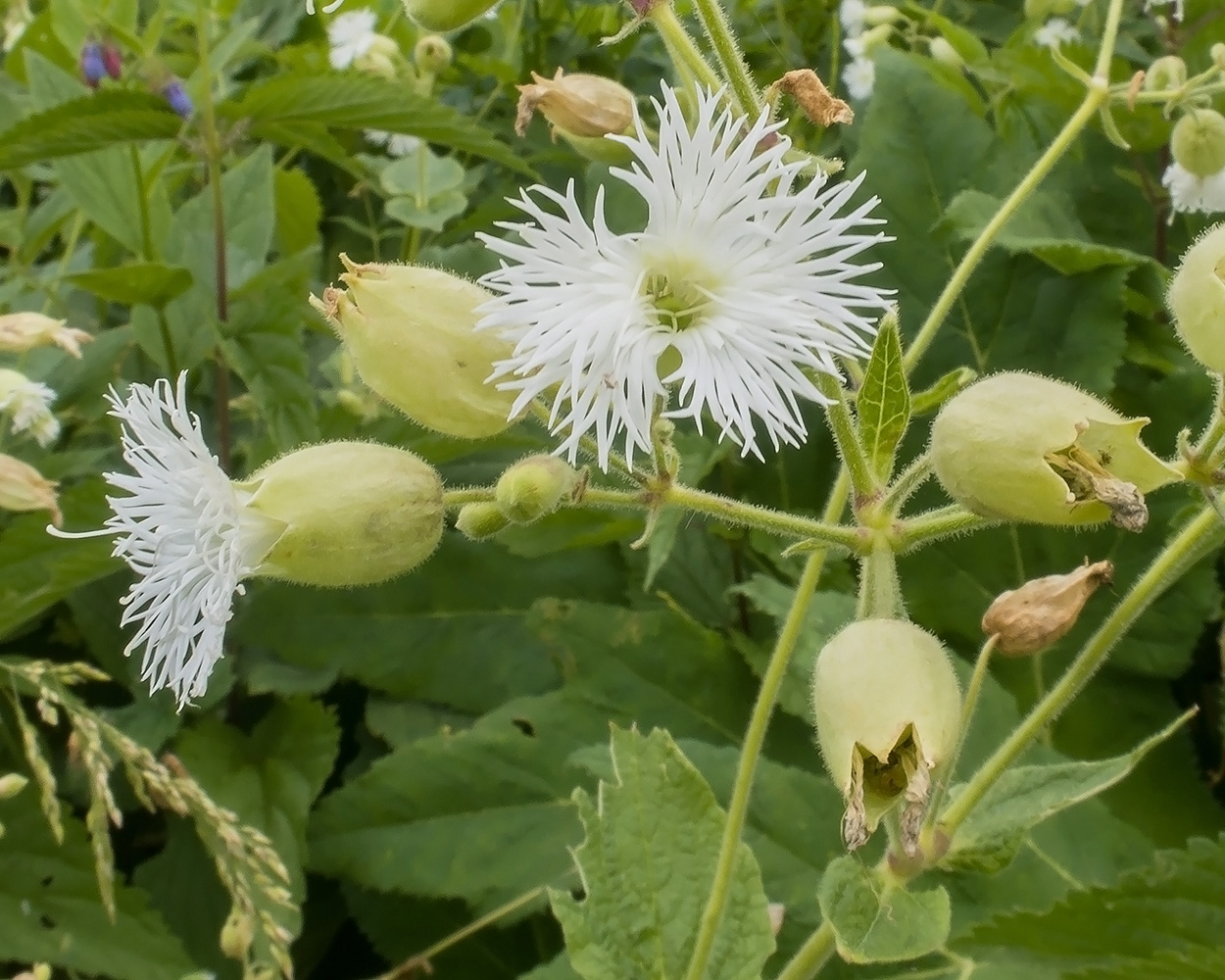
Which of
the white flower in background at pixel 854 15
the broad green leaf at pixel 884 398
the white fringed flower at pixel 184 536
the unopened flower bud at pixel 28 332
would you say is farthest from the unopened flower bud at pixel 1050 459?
the white flower in background at pixel 854 15

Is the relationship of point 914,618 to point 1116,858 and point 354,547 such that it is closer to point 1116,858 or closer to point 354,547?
point 1116,858

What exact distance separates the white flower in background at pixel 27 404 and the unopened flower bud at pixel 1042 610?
0.64 meters

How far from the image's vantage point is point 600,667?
89 centimetres

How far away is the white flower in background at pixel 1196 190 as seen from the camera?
82 centimetres

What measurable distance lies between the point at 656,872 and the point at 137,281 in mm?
565

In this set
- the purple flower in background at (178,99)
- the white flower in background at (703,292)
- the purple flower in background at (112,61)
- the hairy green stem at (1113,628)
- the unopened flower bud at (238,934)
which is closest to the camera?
the white flower in background at (703,292)

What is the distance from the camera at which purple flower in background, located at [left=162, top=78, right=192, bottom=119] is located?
2.94 ft

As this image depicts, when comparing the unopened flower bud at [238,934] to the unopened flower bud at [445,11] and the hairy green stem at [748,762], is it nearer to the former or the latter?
the hairy green stem at [748,762]

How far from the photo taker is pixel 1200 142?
0.79 meters

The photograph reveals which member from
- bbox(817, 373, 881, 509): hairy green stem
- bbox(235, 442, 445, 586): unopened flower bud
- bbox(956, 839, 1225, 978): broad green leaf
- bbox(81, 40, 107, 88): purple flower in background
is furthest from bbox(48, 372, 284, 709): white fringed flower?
bbox(81, 40, 107, 88): purple flower in background

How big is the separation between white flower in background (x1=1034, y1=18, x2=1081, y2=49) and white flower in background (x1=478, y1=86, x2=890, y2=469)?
827mm

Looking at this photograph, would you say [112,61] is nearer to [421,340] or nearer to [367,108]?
[367,108]

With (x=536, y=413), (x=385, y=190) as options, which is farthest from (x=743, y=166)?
(x=385, y=190)

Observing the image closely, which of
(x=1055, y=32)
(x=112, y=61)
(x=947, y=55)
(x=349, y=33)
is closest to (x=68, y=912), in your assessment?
(x=112, y=61)
